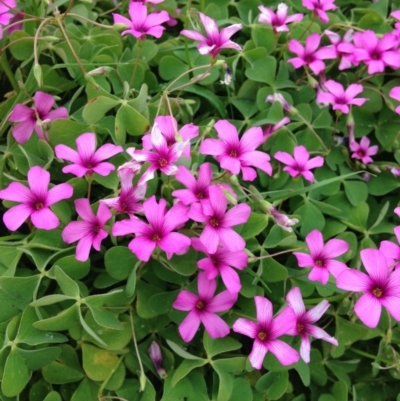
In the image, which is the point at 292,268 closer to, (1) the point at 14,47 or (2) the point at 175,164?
(2) the point at 175,164

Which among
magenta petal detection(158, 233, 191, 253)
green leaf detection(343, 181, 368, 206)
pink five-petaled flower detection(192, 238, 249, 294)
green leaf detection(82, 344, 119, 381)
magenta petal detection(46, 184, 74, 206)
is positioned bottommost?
green leaf detection(343, 181, 368, 206)

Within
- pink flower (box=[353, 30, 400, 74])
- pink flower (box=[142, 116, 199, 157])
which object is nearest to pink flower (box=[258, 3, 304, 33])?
pink flower (box=[353, 30, 400, 74])

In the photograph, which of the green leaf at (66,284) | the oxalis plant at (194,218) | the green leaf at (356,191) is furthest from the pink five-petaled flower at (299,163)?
the green leaf at (66,284)

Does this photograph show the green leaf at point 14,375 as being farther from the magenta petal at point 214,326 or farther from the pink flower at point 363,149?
the pink flower at point 363,149

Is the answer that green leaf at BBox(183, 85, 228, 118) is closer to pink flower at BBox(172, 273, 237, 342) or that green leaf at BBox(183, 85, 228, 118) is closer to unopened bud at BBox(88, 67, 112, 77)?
unopened bud at BBox(88, 67, 112, 77)

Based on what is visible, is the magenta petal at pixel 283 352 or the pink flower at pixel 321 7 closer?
the magenta petal at pixel 283 352

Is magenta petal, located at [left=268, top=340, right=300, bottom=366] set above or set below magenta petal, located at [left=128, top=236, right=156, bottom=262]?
below

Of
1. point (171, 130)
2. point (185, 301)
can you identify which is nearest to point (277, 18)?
point (171, 130)
